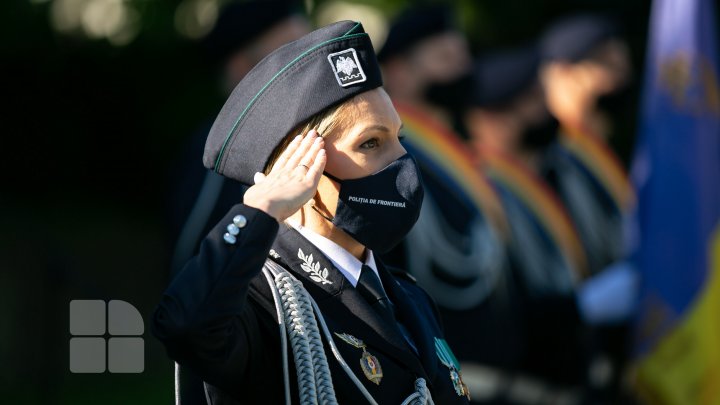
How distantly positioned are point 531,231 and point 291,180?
4315 millimetres

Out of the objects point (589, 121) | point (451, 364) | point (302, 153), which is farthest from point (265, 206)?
point (589, 121)

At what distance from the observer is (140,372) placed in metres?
10.4

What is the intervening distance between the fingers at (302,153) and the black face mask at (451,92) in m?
3.40

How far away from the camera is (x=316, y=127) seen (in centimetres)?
329

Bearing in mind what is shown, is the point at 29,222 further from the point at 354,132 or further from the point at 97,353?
the point at 354,132

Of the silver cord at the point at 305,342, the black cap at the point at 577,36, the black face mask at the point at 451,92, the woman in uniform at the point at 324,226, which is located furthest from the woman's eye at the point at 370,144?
the black cap at the point at 577,36

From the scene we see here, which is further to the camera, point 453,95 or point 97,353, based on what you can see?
point 97,353

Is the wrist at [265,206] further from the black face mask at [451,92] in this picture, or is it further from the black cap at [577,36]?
the black cap at [577,36]

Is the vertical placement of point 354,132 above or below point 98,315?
above

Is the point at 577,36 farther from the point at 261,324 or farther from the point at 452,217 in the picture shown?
the point at 261,324

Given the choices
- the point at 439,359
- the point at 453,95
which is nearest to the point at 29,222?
the point at 453,95

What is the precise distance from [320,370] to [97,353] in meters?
6.65

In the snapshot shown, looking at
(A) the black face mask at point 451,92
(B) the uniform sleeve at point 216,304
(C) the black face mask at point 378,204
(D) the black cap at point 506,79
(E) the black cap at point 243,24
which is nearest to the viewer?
(B) the uniform sleeve at point 216,304

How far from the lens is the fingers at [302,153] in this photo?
3197 millimetres
